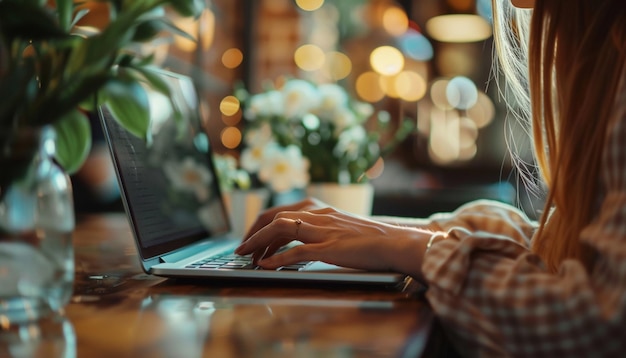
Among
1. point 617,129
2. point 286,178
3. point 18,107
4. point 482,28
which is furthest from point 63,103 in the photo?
point 482,28

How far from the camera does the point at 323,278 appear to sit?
0.85 meters

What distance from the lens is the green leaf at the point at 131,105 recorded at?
701 millimetres

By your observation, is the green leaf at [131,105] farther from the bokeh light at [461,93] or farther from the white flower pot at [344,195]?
the bokeh light at [461,93]

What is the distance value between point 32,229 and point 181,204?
0.60 meters

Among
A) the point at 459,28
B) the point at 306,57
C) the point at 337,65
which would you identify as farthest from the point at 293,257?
the point at 459,28

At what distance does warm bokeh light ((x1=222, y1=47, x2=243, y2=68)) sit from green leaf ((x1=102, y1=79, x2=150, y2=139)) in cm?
448

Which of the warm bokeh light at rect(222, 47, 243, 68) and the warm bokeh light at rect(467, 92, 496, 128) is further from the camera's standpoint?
the warm bokeh light at rect(467, 92, 496, 128)

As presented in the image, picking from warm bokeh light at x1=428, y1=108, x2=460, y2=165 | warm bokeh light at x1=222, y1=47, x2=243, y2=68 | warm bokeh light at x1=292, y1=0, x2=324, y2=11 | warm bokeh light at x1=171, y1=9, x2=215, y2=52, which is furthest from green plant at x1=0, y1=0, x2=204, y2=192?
warm bokeh light at x1=428, y1=108, x2=460, y2=165


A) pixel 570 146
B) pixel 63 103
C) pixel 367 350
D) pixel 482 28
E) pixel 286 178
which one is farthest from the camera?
pixel 482 28

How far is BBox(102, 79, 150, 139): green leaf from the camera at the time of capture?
2.30ft

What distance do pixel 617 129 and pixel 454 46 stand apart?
528cm

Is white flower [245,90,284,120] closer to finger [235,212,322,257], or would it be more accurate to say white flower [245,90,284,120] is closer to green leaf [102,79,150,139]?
finger [235,212,322,257]

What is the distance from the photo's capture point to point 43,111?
2.21ft

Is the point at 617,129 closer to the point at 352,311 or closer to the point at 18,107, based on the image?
the point at 352,311
